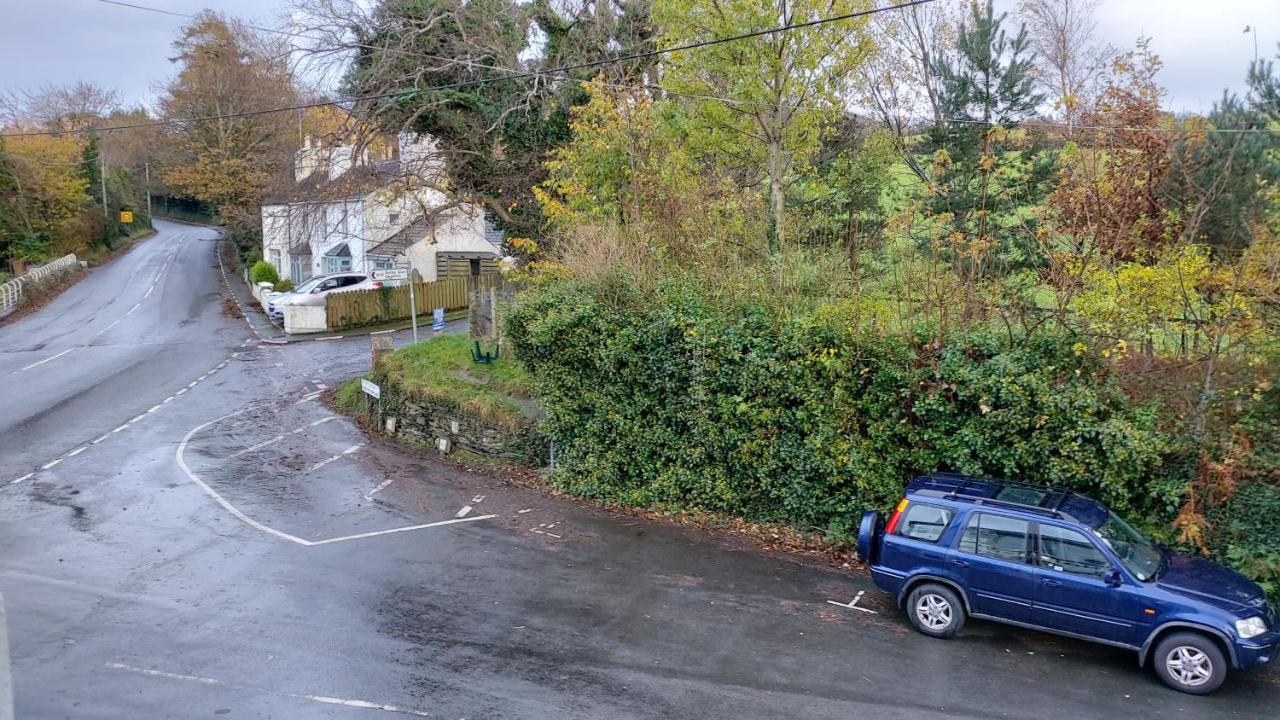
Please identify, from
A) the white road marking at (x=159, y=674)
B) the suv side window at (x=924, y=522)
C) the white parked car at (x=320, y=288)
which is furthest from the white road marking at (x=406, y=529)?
the white parked car at (x=320, y=288)

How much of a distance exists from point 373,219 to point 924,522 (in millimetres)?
34498

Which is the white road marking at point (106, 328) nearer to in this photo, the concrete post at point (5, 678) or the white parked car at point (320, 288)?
the white parked car at point (320, 288)

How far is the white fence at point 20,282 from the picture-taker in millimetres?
37469

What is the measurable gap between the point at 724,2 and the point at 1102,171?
25.3ft

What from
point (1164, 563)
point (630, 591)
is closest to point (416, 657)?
point (630, 591)

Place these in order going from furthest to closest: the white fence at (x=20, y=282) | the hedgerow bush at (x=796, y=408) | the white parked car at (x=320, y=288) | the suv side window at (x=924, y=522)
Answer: the white fence at (x=20, y=282), the white parked car at (x=320, y=288), the hedgerow bush at (x=796, y=408), the suv side window at (x=924, y=522)

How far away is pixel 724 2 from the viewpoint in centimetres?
1642

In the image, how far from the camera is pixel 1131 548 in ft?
28.4

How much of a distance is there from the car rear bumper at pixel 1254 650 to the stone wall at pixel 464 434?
35.9 feet

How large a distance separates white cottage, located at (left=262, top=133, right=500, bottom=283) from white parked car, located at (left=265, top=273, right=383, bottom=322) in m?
1.61

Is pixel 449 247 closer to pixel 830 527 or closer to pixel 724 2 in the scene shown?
pixel 724 2

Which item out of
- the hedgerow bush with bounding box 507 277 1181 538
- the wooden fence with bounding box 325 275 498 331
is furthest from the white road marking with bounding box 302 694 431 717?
the wooden fence with bounding box 325 275 498 331

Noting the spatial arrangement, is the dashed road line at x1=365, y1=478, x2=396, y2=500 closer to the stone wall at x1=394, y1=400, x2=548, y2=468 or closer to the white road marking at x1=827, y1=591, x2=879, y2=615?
the stone wall at x1=394, y1=400, x2=548, y2=468

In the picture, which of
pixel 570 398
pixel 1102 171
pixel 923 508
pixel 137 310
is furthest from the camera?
pixel 137 310
